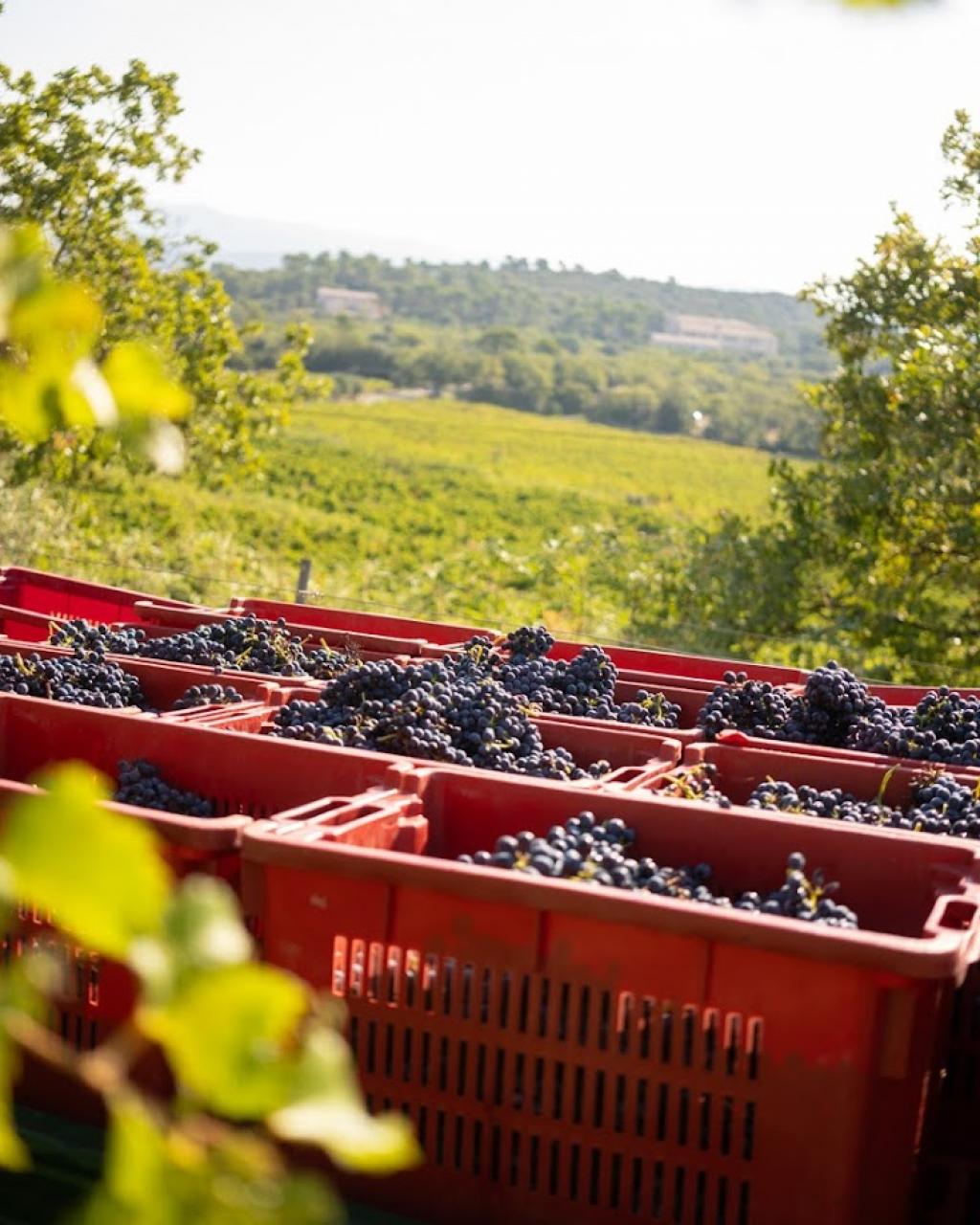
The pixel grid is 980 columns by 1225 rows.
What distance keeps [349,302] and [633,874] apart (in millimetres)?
110095

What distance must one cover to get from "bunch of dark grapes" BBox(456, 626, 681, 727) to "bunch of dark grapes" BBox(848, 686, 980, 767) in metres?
0.47

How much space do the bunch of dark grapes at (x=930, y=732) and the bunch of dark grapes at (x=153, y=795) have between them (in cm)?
138

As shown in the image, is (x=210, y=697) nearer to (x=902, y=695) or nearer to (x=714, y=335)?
(x=902, y=695)

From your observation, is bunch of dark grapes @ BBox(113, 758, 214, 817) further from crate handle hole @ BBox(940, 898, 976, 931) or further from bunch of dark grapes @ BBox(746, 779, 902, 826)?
crate handle hole @ BBox(940, 898, 976, 931)

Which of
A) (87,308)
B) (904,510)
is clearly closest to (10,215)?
(904,510)

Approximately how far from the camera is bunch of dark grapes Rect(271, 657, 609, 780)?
2924 mm

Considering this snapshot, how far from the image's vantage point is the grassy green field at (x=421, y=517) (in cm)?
1499

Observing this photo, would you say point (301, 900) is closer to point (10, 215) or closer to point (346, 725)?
point (346, 725)

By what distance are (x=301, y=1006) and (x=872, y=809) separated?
2459 mm

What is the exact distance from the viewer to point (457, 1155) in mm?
2117

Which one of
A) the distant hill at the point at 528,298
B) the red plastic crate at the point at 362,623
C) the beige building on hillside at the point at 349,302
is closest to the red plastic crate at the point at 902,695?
the red plastic crate at the point at 362,623

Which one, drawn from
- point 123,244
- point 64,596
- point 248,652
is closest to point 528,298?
point 123,244

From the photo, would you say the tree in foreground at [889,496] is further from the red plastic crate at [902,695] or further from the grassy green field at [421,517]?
the red plastic crate at [902,695]

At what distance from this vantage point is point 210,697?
3.39 metres
